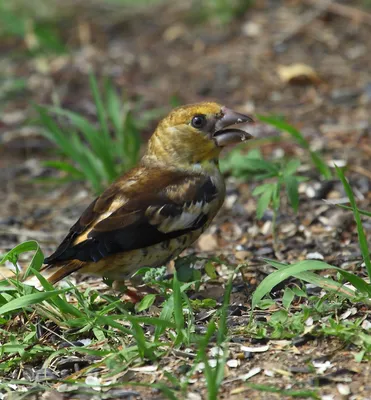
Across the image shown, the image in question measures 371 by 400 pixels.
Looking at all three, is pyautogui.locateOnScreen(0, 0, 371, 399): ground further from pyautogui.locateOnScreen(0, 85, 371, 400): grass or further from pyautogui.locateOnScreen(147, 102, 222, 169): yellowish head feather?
pyautogui.locateOnScreen(147, 102, 222, 169): yellowish head feather

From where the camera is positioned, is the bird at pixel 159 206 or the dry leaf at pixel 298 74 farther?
the dry leaf at pixel 298 74

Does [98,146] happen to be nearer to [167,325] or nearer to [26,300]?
[26,300]

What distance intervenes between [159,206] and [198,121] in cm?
57

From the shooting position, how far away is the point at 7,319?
3.67 metres

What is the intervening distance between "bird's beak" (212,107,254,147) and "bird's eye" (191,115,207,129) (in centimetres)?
7

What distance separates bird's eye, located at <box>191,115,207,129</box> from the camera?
162 inches

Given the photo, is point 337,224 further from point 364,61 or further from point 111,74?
point 111,74

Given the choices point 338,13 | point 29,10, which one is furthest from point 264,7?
point 29,10

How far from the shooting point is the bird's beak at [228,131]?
13.3 feet

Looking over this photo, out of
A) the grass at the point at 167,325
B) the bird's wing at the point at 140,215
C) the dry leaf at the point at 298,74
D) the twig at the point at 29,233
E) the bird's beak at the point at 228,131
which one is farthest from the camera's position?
the dry leaf at the point at 298,74

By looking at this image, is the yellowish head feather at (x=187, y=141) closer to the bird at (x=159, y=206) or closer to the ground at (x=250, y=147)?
the bird at (x=159, y=206)

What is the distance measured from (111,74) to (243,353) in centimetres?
Result: 509

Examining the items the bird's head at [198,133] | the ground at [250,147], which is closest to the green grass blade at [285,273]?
the ground at [250,147]

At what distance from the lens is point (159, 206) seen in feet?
12.5
